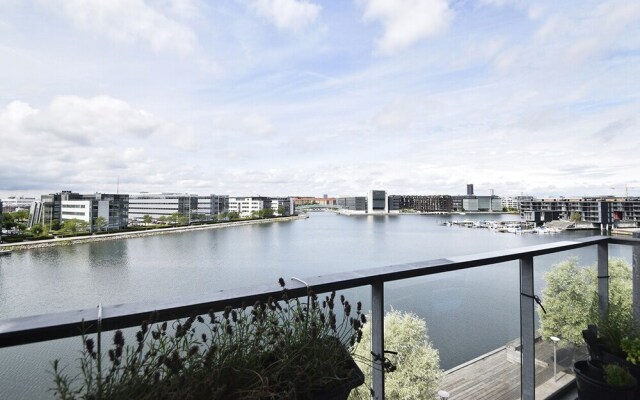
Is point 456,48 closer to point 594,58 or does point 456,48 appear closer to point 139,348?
point 594,58

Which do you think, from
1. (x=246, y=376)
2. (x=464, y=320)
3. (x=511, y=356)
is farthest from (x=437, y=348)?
(x=246, y=376)

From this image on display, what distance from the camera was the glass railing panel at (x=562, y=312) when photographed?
1.85 metres

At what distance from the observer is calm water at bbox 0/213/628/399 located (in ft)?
4.29

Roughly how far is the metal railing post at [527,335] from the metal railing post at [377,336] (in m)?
0.98

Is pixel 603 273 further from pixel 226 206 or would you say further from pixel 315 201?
pixel 315 201

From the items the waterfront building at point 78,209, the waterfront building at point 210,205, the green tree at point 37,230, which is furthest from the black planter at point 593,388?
the waterfront building at point 210,205

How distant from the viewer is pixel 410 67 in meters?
13.6

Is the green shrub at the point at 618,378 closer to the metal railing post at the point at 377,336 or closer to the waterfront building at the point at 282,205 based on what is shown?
the metal railing post at the point at 377,336

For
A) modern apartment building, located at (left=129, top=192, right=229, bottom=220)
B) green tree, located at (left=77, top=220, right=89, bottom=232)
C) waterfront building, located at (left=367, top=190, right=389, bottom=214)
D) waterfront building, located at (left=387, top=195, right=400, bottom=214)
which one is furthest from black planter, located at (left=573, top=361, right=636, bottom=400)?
waterfront building, located at (left=387, top=195, right=400, bottom=214)

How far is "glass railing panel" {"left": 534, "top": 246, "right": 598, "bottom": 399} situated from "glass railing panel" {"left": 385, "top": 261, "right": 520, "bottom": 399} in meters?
0.15

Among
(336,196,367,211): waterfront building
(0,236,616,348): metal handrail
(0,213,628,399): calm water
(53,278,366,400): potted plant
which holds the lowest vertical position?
(0,213,628,399): calm water

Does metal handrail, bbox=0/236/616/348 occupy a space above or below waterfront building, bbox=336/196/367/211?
below

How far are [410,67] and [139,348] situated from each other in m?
14.7

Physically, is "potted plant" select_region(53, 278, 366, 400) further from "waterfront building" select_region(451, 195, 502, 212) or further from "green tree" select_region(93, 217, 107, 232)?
"waterfront building" select_region(451, 195, 502, 212)
